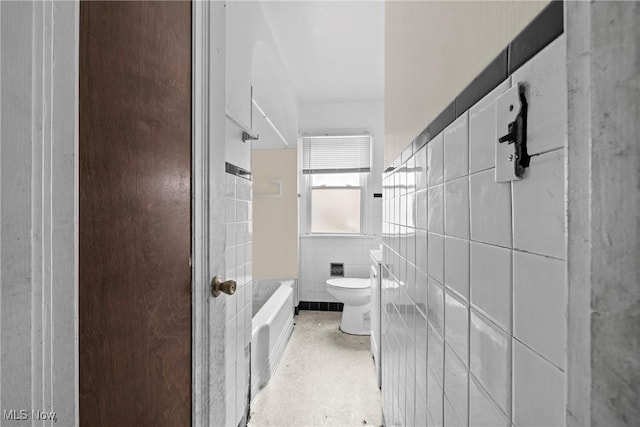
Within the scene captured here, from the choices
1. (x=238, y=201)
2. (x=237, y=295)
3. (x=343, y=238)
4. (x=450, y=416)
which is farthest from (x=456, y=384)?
(x=343, y=238)

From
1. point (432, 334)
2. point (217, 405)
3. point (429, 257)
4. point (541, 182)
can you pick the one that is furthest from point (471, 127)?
point (217, 405)

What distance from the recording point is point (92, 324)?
0.57m

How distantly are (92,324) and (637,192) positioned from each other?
2.58 ft

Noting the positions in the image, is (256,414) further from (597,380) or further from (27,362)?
(597,380)

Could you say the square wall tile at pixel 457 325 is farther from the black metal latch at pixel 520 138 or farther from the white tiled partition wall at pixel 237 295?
the white tiled partition wall at pixel 237 295

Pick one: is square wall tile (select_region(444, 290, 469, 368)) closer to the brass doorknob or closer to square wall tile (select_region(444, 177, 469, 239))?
square wall tile (select_region(444, 177, 469, 239))

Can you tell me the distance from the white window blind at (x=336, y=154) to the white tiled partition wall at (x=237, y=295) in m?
2.20

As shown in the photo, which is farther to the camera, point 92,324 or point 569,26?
point 92,324


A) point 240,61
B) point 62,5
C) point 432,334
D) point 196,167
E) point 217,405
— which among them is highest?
point 240,61

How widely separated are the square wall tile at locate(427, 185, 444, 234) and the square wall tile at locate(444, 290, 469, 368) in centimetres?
15

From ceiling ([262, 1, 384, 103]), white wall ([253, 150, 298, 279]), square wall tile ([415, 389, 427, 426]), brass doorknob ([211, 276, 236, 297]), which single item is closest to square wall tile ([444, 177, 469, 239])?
square wall tile ([415, 389, 427, 426])

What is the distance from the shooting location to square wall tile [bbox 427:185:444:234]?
664 mm

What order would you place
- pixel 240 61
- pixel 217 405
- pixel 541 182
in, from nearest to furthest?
pixel 541 182, pixel 217 405, pixel 240 61

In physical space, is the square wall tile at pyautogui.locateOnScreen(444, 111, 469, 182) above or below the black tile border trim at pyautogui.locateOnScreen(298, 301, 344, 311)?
above
